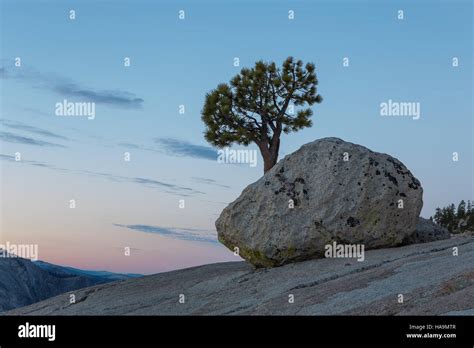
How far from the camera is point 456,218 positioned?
50.5m

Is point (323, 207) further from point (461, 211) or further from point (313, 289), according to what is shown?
point (461, 211)

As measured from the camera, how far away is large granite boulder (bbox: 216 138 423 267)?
23.0m

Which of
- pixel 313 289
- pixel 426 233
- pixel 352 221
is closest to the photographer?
pixel 313 289

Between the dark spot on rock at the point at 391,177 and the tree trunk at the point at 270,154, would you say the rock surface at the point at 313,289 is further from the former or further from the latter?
the tree trunk at the point at 270,154

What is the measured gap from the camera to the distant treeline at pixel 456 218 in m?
47.2

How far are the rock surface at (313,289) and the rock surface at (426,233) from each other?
257 centimetres

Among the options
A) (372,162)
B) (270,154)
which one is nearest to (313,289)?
(372,162)

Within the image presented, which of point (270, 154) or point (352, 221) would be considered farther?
point (270, 154)

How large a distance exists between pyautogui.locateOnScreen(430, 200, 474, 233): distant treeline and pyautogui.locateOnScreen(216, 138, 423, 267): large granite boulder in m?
25.1

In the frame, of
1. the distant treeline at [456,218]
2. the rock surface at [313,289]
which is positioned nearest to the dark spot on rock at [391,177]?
the rock surface at [313,289]

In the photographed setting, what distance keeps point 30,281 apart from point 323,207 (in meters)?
43.6

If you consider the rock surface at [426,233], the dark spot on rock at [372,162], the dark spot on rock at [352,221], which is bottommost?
the rock surface at [426,233]

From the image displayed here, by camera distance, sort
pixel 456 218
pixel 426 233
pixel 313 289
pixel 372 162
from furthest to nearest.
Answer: pixel 456 218 < pixel 426 233 < pixel 372 162 < pixel 313 289
